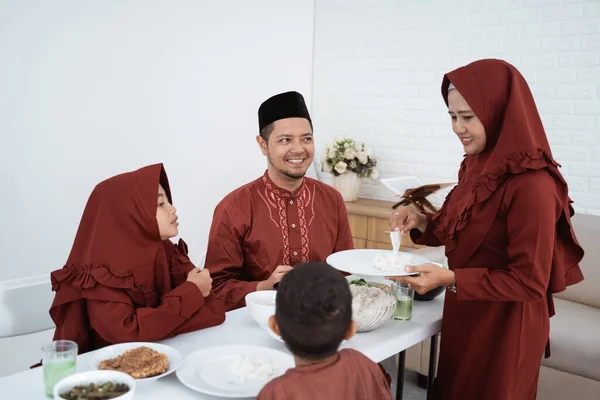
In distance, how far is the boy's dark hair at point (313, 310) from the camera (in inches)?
50.6

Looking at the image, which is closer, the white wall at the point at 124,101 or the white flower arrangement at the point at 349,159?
the white wall at the point at 124,101

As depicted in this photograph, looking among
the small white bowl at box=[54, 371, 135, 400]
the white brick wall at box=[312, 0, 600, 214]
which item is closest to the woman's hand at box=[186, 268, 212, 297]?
the small white bowl at box=[54, 371, 135, 400]

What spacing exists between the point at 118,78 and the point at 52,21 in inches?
19.2

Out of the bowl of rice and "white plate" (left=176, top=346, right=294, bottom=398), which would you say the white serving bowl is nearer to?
the bowl of rice

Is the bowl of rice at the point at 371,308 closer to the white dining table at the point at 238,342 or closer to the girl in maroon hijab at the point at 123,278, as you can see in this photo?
the white dining table at the point at 238,342

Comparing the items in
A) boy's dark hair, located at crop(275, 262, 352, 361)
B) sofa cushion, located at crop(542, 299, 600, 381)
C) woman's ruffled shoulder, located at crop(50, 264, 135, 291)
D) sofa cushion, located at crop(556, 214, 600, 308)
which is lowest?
sofa cushion, located at crop(542, 299, 600, 381)

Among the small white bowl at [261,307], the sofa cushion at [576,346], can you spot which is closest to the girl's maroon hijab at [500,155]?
the small white bowl at [261,307]

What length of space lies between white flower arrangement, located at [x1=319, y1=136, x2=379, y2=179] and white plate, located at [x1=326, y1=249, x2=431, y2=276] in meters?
2.19

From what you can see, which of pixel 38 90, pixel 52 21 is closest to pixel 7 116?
pixel 38 90

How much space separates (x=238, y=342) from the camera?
1846mm

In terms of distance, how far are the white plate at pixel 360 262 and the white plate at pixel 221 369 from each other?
0.45 meters

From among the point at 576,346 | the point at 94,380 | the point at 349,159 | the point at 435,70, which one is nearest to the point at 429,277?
the point at 94,380

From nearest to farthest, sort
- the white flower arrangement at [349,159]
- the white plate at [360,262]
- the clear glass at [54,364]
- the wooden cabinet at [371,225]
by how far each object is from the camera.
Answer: the clear glass at [54,364] → the white plate at [360,262] → the wooden cabinet at [371,225] → the white flower arrangement at [349,159]

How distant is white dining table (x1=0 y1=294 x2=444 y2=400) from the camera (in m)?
1.52
